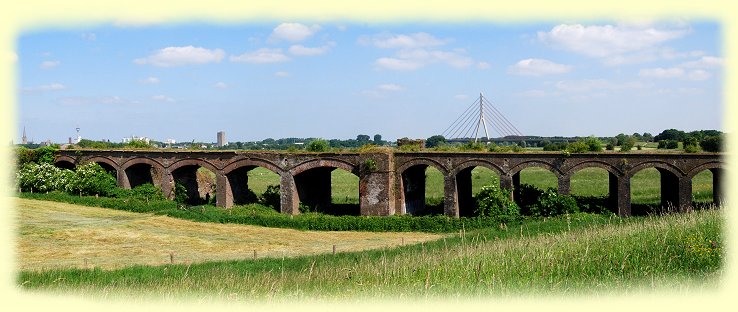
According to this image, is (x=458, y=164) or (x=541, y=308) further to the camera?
(x=458, y=164)

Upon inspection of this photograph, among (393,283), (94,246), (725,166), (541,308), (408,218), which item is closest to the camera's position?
(541,308)

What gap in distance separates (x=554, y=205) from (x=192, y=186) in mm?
19625

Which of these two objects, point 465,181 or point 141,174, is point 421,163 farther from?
point 141,174

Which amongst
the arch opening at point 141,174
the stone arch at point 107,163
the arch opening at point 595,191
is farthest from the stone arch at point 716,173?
the stone arch at point 107,163

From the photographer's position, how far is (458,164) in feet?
96.3

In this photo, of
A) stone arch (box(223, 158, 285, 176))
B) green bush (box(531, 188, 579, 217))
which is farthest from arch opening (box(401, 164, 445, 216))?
stone arch (box(223, 158, 285, 176))

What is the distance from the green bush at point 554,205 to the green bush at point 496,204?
0.91 metres

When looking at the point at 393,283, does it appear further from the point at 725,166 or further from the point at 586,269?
the point at 725,166

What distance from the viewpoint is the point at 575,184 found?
40.4 m

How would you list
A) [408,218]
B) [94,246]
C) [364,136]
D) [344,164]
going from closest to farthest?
1. [94,246]
2. [408,218]
3. [344,164]
4. [364,136]

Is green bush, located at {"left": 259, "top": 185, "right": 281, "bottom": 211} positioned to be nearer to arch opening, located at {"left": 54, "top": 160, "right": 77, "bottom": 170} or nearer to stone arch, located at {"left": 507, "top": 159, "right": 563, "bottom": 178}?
stone arch, located at {"left": 507, "top": 159, "right": 563, "bottom": 178}

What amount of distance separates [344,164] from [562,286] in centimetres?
2179

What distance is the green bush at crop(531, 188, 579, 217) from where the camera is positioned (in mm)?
27266

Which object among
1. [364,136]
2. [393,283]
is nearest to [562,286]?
[393,283]
